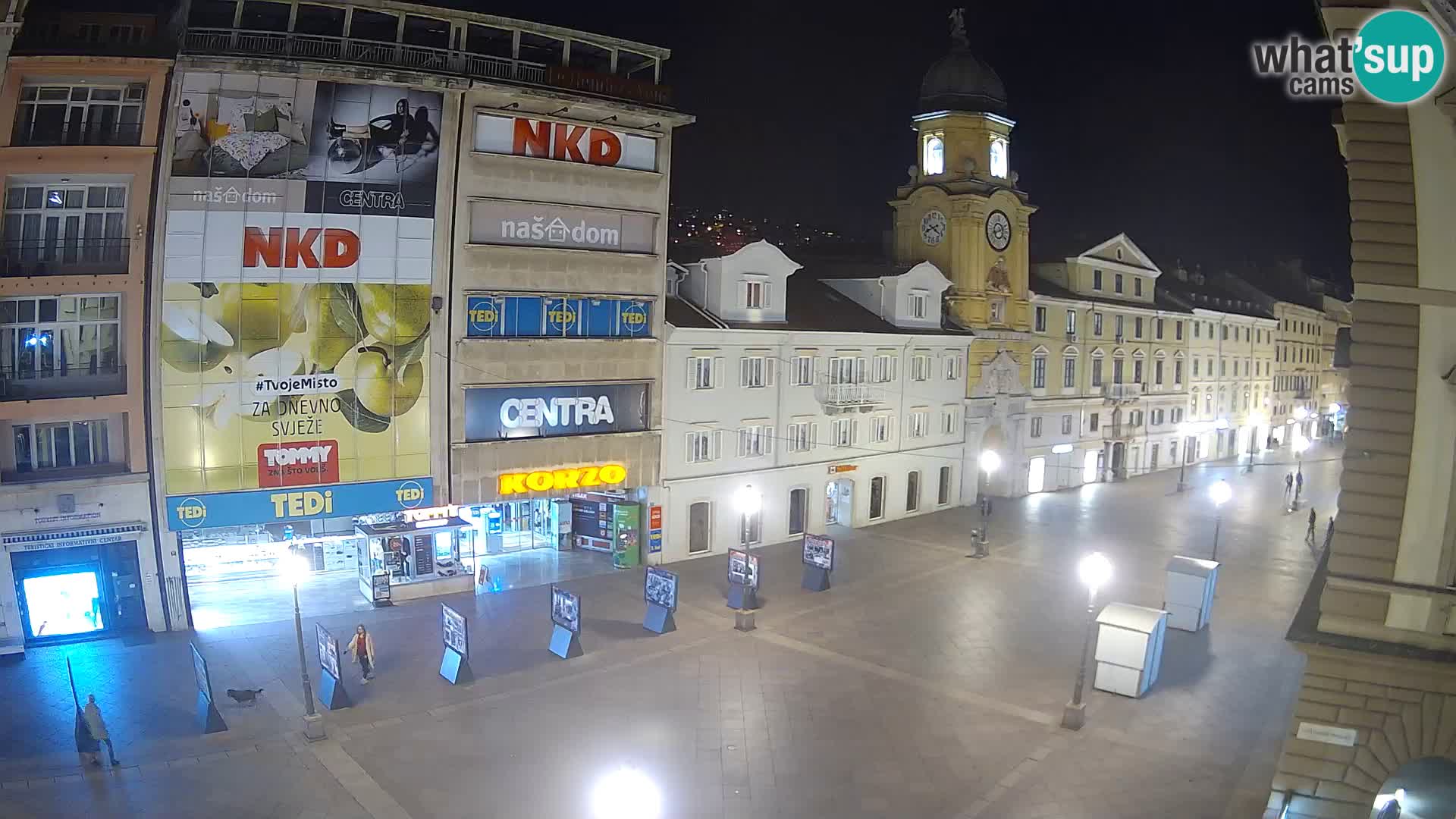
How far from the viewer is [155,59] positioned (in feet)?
79.3

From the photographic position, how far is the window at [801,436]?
37.0 meters

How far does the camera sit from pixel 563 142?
29.7m

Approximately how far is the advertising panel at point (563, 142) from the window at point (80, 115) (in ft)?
28.4

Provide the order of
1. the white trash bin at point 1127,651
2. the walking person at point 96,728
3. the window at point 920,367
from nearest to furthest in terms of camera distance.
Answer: the walking person at point 96,728, the white trash bin at point 1127,651, the window at point 920,367

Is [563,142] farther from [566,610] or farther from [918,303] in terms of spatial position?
[918,303]

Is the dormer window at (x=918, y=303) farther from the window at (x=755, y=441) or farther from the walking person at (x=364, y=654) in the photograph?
the walking person at (x=364, y=654)

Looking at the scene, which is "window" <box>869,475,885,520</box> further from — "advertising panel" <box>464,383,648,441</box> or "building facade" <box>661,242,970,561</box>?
"advertising panel" <box>464,383,648,441</box>

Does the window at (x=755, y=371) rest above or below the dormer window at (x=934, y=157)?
below

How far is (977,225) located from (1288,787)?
34.6 metres

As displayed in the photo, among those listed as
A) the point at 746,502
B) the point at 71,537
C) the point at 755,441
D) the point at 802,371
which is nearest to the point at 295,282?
the point at 71,537

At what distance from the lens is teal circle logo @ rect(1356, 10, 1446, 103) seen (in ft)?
36.5

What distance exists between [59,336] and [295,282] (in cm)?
574

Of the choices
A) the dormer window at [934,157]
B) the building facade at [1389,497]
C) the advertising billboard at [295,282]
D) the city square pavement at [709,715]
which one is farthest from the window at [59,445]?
the dormer window at [934,157]

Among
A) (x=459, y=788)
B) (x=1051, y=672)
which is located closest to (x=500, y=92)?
(x=459, y=788)
